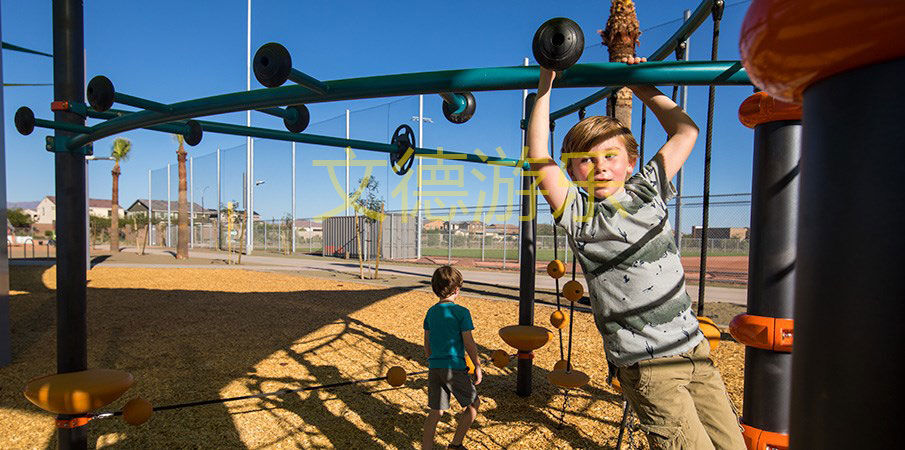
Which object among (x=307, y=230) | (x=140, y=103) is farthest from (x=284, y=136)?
(x=307, y=230)

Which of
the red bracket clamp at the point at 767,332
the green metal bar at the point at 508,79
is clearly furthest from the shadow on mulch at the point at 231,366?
the green metal bar at the point at 508,79

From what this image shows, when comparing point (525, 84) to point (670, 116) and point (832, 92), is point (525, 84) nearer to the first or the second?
point (670, 116)

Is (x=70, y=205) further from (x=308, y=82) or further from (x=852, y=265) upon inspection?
(x=852, y=265)

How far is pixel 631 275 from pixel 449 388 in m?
1.92

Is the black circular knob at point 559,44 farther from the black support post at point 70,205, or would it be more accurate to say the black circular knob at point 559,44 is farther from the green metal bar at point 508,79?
the black support post at point 70,205

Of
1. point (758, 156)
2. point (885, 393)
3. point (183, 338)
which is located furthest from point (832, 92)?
point (183, 338)

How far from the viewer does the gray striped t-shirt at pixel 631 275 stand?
1.51 m

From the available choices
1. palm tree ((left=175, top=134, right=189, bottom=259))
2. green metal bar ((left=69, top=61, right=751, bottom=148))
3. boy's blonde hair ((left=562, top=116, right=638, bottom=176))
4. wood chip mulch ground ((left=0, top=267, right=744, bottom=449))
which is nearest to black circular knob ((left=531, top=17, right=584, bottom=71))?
green metal bar ((left=69, top=61, right=751, bottom=148))

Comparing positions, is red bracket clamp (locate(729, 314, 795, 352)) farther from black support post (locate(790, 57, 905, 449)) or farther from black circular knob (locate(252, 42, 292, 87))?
black circular knob (locate(252, 42, 292, 87))

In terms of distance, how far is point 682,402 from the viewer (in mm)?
1448

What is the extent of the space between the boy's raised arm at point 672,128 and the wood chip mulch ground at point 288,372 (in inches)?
91.6

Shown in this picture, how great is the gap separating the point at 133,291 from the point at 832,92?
39.2 ft

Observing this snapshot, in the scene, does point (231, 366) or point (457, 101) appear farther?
point (231, 366)

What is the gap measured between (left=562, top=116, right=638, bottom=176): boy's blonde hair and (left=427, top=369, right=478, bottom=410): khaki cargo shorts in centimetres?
189
